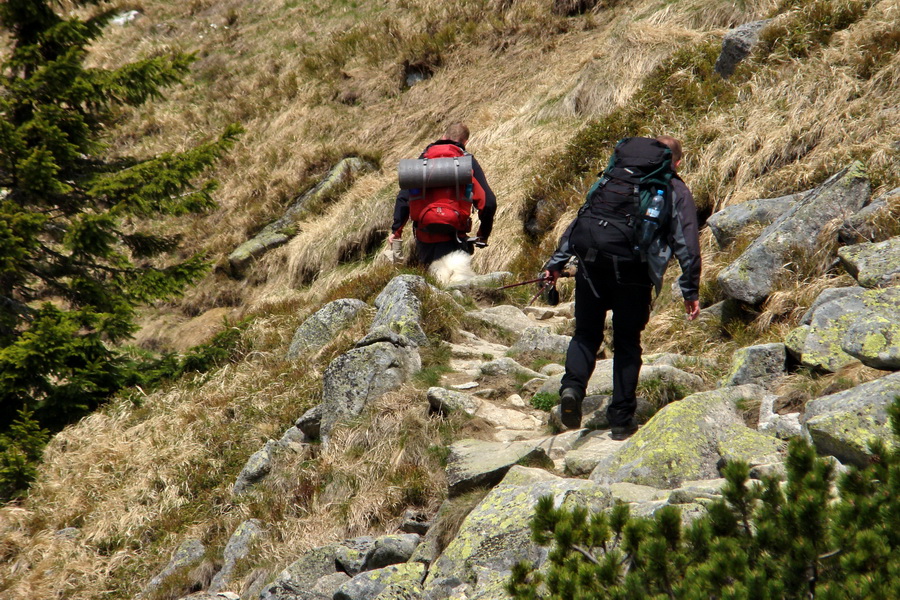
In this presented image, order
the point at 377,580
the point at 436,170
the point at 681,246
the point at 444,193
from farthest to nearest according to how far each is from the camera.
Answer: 1. the point at 444,193
2. the point at 436,170
3. the point at 681,246
4. the point at 377,580

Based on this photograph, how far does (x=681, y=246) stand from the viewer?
16.9 feet

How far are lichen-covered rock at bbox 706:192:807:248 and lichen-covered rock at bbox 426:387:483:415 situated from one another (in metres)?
3.28

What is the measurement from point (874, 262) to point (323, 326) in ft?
18.5

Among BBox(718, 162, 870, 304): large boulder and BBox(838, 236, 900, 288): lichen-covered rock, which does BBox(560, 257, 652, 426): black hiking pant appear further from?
BBox(718, 162, 870, 304): large boulder

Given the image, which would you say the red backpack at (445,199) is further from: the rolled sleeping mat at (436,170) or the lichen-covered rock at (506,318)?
the lichen-covered rock at (506,318)

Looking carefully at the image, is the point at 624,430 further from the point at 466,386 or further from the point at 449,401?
the point at 466,386

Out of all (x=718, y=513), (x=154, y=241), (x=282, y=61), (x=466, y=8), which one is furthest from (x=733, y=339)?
(x=282, y=61)

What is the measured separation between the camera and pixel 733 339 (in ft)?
→ 22.5

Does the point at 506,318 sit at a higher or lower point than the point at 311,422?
lower

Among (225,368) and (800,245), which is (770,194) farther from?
(225,368)

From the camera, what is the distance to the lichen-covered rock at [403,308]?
7863mm

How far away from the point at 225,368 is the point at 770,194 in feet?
21.4

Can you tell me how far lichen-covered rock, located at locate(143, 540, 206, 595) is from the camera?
6.62 m

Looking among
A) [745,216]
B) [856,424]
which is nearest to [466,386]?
[745,216]
